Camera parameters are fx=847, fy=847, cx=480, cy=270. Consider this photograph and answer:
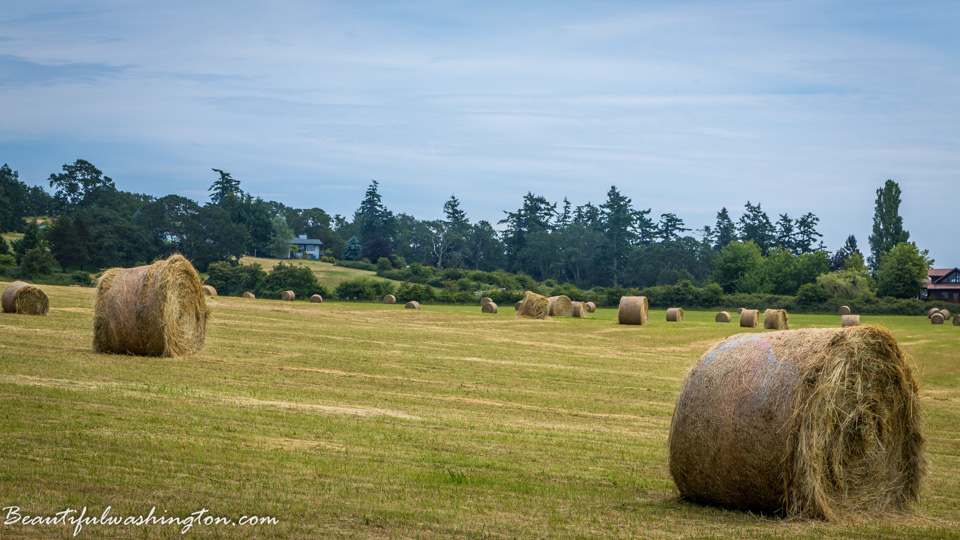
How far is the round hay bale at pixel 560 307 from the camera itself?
179ft

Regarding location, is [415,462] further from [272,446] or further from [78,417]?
[78,417]

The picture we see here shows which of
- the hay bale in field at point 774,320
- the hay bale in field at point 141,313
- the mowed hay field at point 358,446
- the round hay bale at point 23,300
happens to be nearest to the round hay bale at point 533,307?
the hay bale in field at point 774,320

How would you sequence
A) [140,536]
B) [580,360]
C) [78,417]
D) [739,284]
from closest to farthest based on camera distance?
[140,536]
[78,417]
[580,360]
[739,284]

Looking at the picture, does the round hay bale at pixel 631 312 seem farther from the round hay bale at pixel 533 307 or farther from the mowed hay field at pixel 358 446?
the mowed hay field at pixel 358 446

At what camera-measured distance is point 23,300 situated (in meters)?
29.2

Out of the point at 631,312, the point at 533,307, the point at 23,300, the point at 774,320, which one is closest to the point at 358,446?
the point at 23,300

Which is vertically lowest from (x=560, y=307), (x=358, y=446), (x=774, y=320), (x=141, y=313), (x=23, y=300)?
(x=358, y=446)

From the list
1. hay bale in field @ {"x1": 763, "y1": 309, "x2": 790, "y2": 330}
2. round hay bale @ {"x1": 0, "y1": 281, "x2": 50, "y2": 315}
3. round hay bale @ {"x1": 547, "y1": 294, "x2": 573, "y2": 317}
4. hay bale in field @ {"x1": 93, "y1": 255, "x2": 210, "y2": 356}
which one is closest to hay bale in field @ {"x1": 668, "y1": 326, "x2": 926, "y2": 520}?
hay bale in field @ {"x1": 93, "y1": 255, "x2": 210, "y2": 356}

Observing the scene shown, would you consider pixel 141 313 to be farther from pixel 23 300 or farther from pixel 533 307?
pixel 533 307

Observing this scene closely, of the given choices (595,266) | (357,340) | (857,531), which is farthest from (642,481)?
(595,266)

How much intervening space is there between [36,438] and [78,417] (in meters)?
1.55

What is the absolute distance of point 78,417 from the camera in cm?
1172

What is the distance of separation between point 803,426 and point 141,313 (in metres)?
16.5

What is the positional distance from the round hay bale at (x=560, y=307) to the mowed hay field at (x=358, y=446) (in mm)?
29811
